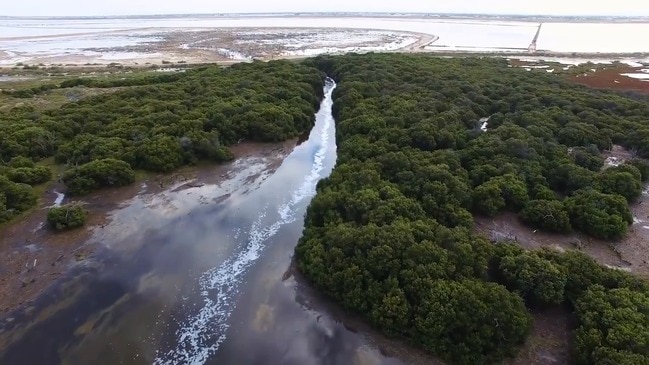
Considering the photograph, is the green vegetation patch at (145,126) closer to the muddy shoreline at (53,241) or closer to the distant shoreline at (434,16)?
the muddy shoreline at (53,241)

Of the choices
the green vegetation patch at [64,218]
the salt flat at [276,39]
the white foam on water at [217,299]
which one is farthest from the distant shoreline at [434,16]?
the green vegetation patch at [64,218]

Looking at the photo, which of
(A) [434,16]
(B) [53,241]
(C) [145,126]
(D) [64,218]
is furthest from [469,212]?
(A) [434,16]

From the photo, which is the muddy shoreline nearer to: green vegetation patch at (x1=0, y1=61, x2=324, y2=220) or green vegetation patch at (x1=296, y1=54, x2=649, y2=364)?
green vegetation patch at (x1=0, y1=61, x2=324, y2=220)

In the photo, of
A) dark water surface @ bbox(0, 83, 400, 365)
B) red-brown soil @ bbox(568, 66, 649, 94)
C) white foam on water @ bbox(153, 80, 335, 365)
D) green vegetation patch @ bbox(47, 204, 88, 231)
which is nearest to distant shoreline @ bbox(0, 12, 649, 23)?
red-brown soil @ bbox(568, 66, 649, 94)

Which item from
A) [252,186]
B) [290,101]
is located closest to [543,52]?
[290,101]

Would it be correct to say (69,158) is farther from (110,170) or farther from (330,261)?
(330,261)

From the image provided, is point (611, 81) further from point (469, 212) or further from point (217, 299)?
point (217, 299)
